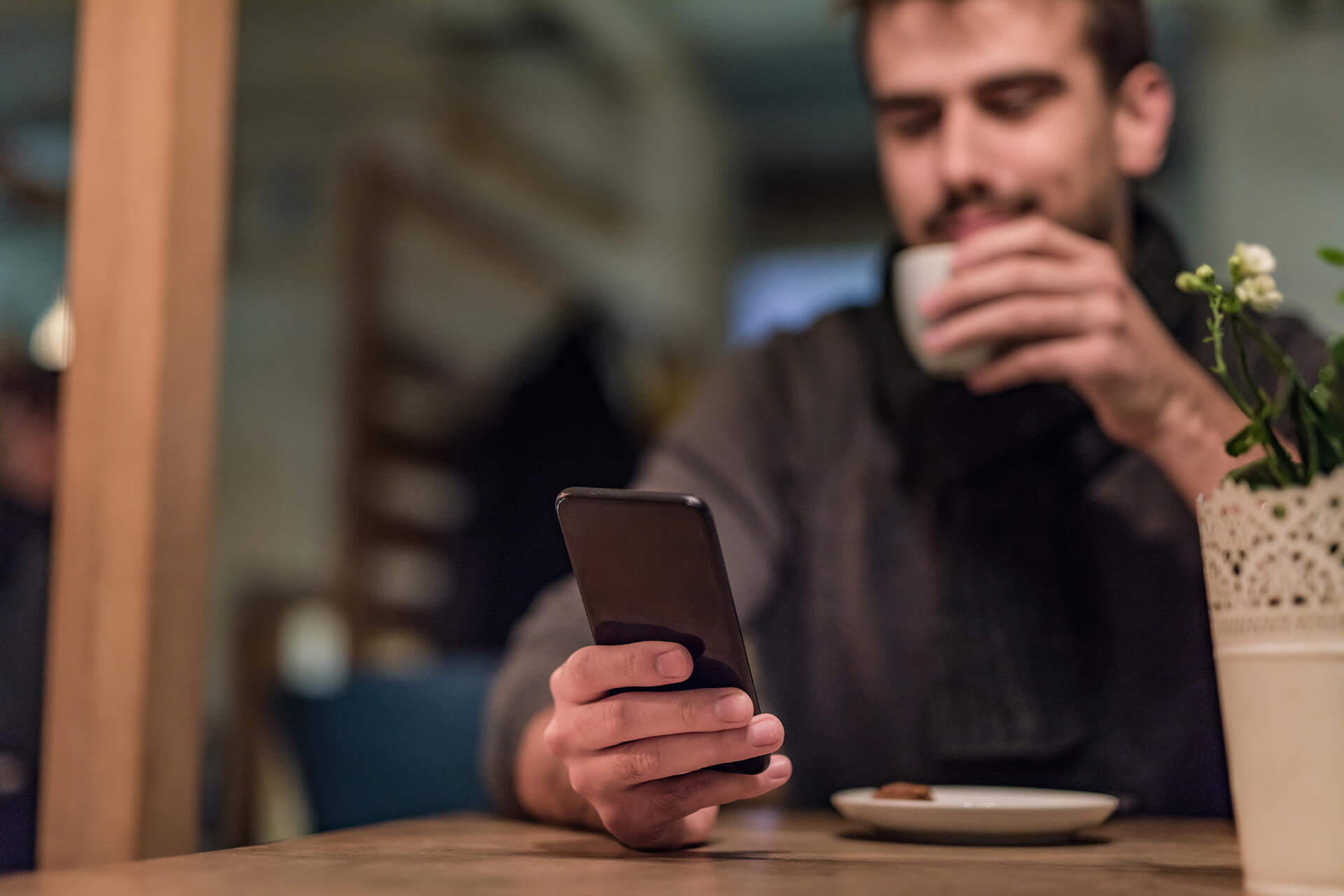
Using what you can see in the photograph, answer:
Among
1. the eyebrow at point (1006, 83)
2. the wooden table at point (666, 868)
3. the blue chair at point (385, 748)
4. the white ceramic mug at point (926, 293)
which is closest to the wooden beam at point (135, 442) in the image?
the wooden table at point (666, 868)

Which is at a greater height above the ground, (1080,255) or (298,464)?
(298,464)

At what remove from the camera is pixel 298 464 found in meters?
3.39

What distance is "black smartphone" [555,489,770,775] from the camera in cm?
61

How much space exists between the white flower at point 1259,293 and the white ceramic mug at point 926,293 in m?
0.40

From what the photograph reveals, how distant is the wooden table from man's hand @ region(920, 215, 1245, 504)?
30 cm

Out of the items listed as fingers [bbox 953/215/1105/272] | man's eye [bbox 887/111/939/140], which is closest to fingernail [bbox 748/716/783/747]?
fingers [bbox 953/215/1105/272]

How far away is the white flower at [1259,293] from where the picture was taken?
56 cm

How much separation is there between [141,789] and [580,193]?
3.70 metres

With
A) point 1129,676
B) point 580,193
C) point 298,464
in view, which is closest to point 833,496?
point 1129,676

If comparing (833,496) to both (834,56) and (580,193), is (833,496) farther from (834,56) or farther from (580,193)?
(834,56)

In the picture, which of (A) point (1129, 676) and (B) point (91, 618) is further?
(A) point (1129, 676)

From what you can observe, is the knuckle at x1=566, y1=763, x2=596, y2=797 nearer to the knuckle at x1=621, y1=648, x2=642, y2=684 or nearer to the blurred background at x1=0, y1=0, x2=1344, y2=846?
the knuckle at x1=621, y1=648, x2=642, y2=684

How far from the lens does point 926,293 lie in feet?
3.22

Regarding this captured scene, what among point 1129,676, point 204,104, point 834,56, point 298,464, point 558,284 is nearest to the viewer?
point 204,104
